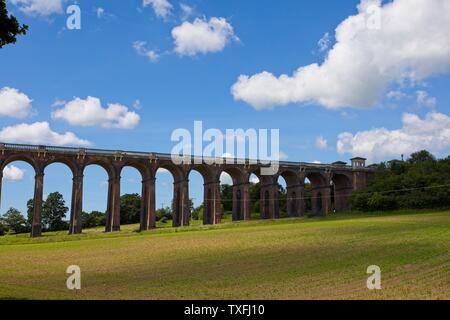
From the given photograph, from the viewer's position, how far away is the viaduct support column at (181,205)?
2844 inches

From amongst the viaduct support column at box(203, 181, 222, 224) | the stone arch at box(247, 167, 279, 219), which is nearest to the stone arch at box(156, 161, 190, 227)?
the viaduct support column at box(203, 181, 222, 224)

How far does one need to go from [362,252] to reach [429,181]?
163 ft

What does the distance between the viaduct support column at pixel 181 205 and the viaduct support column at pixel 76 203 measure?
15541 mm

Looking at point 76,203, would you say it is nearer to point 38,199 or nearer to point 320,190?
point 38,199

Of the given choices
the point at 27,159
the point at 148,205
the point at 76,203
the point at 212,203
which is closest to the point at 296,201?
the point at 212,203

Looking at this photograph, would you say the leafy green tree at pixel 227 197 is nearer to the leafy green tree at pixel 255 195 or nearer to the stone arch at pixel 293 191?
the leafy green tree at pixel 255 195

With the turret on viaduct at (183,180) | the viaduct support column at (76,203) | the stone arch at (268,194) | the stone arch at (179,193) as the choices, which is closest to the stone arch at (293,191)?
the turret on viaduct at (183,180)

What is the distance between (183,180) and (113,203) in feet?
38.7

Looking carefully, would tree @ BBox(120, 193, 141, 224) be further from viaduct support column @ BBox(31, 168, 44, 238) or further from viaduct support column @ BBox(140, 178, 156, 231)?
viaduct support column @ BBox(31, 168, 44, 238)

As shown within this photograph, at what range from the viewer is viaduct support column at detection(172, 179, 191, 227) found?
72.2 meters

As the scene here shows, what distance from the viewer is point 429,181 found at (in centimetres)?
7044

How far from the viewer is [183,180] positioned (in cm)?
7306
